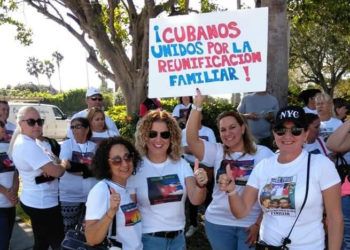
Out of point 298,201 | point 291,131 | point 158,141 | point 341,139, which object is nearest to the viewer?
point 298,201

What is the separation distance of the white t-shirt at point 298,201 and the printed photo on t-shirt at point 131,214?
2.81 ft

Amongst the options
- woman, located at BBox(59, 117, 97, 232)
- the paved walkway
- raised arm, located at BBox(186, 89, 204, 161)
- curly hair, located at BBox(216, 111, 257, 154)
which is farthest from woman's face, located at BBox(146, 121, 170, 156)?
the paved walkway

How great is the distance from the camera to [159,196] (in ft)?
10.2

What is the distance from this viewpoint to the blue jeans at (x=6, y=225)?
14.0ft

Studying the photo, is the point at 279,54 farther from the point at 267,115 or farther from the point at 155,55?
the point at 155,55

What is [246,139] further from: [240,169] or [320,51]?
[320,51]

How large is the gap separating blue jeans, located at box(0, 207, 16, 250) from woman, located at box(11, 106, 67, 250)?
33 centimetres

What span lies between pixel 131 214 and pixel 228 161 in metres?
0.97

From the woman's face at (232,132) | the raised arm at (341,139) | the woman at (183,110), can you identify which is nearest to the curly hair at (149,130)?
the woman's face at (232,132)

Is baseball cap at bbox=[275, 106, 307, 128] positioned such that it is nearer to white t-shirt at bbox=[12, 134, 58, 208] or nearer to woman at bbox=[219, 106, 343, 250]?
woman at bbox=[219, 106, 343, 250]

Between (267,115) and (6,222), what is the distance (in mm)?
3594

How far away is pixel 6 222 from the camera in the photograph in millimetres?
4340

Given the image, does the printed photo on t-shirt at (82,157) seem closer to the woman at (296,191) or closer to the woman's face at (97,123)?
the woman's face at (97,123)

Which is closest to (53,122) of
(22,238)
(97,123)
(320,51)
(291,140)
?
(22,238)
